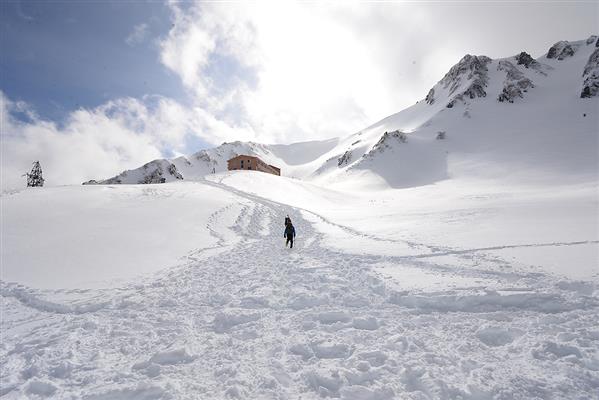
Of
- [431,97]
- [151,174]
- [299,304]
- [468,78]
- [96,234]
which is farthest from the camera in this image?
[151,174]

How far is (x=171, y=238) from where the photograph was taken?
715 inches

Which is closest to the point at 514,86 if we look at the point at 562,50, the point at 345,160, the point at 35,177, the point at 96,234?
the point at 562,50

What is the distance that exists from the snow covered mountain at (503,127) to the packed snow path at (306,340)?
157ft

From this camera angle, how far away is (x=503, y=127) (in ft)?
238

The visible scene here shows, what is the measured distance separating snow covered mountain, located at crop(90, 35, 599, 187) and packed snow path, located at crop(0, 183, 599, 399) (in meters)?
47.9

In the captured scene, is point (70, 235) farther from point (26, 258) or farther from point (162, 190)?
point (162, 190)

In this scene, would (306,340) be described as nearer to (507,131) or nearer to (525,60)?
(507,131)

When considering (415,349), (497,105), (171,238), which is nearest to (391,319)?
(415,349)

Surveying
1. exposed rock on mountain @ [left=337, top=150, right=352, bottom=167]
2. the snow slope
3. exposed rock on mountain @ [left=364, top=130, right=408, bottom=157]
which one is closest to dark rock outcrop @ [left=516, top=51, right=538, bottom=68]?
exposed rock on mountain @ [left=364, top=130, right=408, bottom=157]

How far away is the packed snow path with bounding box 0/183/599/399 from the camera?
17.2ft

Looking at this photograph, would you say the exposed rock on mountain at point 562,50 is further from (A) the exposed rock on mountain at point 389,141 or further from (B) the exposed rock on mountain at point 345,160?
(B) the exposed rock on mountain at point 345,160

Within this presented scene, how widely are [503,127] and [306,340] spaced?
279 feet

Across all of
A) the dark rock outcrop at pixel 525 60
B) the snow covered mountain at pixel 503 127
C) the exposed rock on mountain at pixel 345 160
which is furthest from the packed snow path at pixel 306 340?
the dark rock outcrop at pixel 525 60

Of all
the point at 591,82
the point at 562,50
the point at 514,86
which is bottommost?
the point at 591,82
